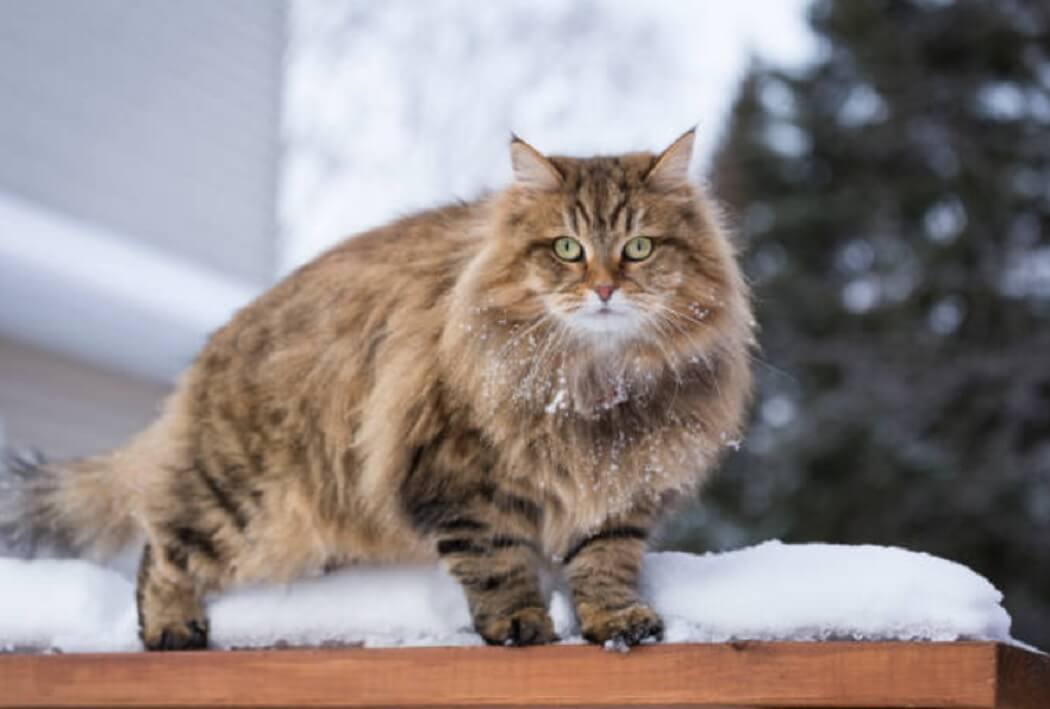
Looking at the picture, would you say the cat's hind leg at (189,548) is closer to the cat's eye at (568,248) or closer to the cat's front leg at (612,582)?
the cat's front leg at (612,582)

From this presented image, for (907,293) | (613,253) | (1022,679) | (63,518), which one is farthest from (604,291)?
(907,293)

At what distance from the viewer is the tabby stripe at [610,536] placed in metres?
2.45

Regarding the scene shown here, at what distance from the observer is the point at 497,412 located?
239 centimetres

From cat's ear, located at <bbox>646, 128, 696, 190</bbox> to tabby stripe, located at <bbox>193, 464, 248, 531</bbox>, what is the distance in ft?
3.37

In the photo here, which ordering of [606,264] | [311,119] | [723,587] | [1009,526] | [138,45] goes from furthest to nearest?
[311,119]
[1009,526]
[138,45]
[606,264]
[723,587]

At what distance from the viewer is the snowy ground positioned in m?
2.06

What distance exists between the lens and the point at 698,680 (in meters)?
2.09

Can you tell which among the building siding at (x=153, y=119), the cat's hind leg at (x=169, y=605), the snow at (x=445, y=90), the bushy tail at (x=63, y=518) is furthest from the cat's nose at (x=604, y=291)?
the snow at (x=445, y=90)

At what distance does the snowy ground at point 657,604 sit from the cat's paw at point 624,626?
34 mm

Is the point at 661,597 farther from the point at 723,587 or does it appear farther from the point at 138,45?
the point at 138,45

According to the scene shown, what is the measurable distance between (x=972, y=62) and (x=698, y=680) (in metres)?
10.5

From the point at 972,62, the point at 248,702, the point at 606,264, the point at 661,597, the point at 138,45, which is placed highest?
the point at 972,62

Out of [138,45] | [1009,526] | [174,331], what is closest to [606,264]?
[174,331]

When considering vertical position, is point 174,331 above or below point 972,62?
below
